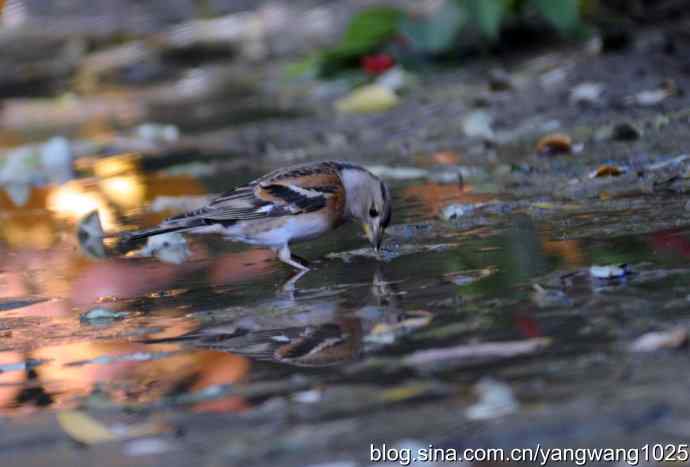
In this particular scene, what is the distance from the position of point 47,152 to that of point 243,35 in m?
6.88

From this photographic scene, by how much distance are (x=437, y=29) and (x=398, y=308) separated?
20.6 feet

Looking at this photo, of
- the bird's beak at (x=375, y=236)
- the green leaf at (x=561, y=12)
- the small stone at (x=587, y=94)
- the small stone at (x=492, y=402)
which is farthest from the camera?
the green leaf at (x=561, y=12)

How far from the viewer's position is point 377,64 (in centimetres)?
1133

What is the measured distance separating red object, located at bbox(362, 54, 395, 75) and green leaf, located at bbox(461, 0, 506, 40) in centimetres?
124

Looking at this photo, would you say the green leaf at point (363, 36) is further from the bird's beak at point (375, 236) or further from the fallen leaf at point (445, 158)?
the bird's beak at point (375, 236)

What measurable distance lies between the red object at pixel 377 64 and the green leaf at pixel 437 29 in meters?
0.27

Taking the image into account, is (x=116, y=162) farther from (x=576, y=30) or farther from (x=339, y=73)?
(x=576, y=30)

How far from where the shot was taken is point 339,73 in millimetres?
11898

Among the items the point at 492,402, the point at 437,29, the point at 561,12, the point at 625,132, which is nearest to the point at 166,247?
the point at 625,132

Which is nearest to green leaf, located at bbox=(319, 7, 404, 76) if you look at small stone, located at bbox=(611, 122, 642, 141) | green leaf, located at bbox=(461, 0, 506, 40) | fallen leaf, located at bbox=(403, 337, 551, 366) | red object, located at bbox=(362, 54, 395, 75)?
red object, located at bbox=(362, 54, 395, 75)

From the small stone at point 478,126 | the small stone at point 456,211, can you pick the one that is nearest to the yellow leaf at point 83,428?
the small stone at point 456,211

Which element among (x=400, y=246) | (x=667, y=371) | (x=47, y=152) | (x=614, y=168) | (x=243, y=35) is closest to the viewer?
(x=667, y=371)

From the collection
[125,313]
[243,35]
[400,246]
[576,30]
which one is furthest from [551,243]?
[243,35]

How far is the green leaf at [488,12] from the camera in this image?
10.0m
